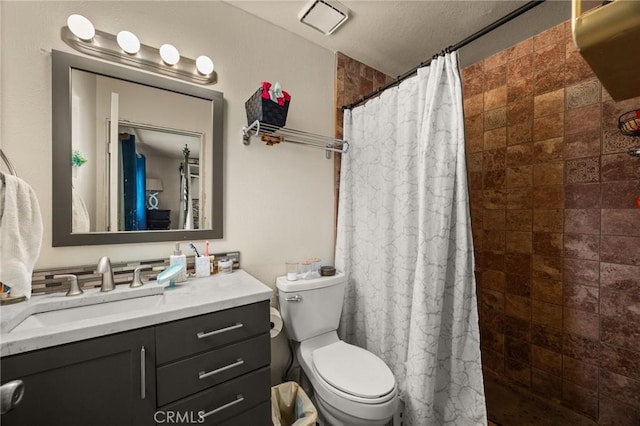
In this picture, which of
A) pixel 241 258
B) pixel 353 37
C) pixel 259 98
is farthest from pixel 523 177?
pixel 241 258

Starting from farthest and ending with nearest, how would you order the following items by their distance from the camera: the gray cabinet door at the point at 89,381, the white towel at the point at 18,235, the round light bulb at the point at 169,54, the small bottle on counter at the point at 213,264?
the small bottle on counter at the point at 213,264, the round light bulb at the point at 169,54, the white towel at the point at 18,235, the gray cabinet door at the point at 89,381

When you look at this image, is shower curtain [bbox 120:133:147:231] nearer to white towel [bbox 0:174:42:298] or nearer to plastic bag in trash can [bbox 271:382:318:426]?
white towel [bbox 0:174:42:298]

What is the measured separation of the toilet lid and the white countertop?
569 mm

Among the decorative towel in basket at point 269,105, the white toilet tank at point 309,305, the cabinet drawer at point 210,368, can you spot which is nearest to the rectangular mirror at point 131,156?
the decorative towel in basket at point 269,105

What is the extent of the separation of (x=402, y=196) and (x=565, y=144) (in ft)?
3.84

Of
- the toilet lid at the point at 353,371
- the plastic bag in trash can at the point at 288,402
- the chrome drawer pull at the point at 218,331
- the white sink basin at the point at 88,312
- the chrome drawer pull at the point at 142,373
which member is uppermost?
the white sink basin at the point at 88,312

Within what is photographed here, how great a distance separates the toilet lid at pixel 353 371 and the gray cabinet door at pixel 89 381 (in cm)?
77

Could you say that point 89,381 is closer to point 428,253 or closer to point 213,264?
point 213,264

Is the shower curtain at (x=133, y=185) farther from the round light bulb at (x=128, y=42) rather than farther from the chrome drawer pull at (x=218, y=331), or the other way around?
the chrome drawer pull at (x=218, y=331)

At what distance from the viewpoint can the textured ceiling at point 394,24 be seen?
1.54 m

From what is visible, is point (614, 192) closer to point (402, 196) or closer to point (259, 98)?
point (402, 196)

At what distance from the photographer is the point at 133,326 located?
0.85 meters

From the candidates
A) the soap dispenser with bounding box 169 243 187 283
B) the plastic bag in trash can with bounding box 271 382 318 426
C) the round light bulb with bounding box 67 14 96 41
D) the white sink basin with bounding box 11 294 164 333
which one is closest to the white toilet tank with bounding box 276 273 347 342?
the plastic bag in trash can with bounding box 271 382 318 426

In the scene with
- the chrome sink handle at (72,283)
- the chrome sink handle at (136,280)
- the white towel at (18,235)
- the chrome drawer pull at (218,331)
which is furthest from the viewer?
the chrome sink handle at (136,280)
